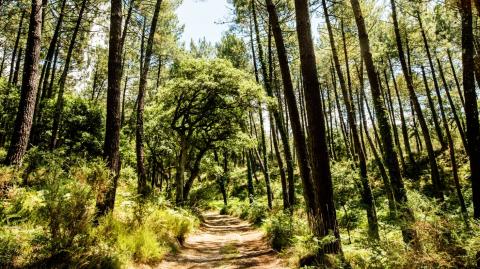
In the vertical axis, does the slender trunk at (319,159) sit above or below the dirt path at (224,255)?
above

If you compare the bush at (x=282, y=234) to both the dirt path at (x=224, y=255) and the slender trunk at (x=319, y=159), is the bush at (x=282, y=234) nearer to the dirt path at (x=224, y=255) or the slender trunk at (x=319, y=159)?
the dirt path at (x=224, y=255)

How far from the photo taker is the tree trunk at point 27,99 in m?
7.22

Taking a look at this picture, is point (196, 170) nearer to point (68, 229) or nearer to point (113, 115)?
point (113, 115)

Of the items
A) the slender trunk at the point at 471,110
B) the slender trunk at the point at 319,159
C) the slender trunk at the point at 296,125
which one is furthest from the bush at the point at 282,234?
the slender trunk at the point at 471,110

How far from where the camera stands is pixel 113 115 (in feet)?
21.6

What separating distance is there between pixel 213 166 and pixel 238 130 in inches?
196

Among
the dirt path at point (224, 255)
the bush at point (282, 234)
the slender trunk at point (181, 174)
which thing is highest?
the slender trunk at point (181, 174)

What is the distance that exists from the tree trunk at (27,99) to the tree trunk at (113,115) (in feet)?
7.58

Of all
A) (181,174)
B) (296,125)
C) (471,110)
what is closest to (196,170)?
(181,174)

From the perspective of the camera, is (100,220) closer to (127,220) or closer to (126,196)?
(127,220)

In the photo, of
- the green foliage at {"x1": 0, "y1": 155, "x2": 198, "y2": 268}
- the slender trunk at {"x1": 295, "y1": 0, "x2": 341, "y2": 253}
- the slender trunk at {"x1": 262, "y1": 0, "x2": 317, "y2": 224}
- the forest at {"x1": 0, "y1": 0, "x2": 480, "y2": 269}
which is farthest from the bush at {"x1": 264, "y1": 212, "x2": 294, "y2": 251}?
the green foliage at {"x1": 0, "y1": 155, "x2": 198, "y2": 268}

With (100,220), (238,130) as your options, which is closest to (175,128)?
(238,130)

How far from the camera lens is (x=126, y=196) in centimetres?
848

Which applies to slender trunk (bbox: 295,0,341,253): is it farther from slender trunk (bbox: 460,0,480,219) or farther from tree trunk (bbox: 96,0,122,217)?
tree trunk (bbox: 96,0,122,217)
